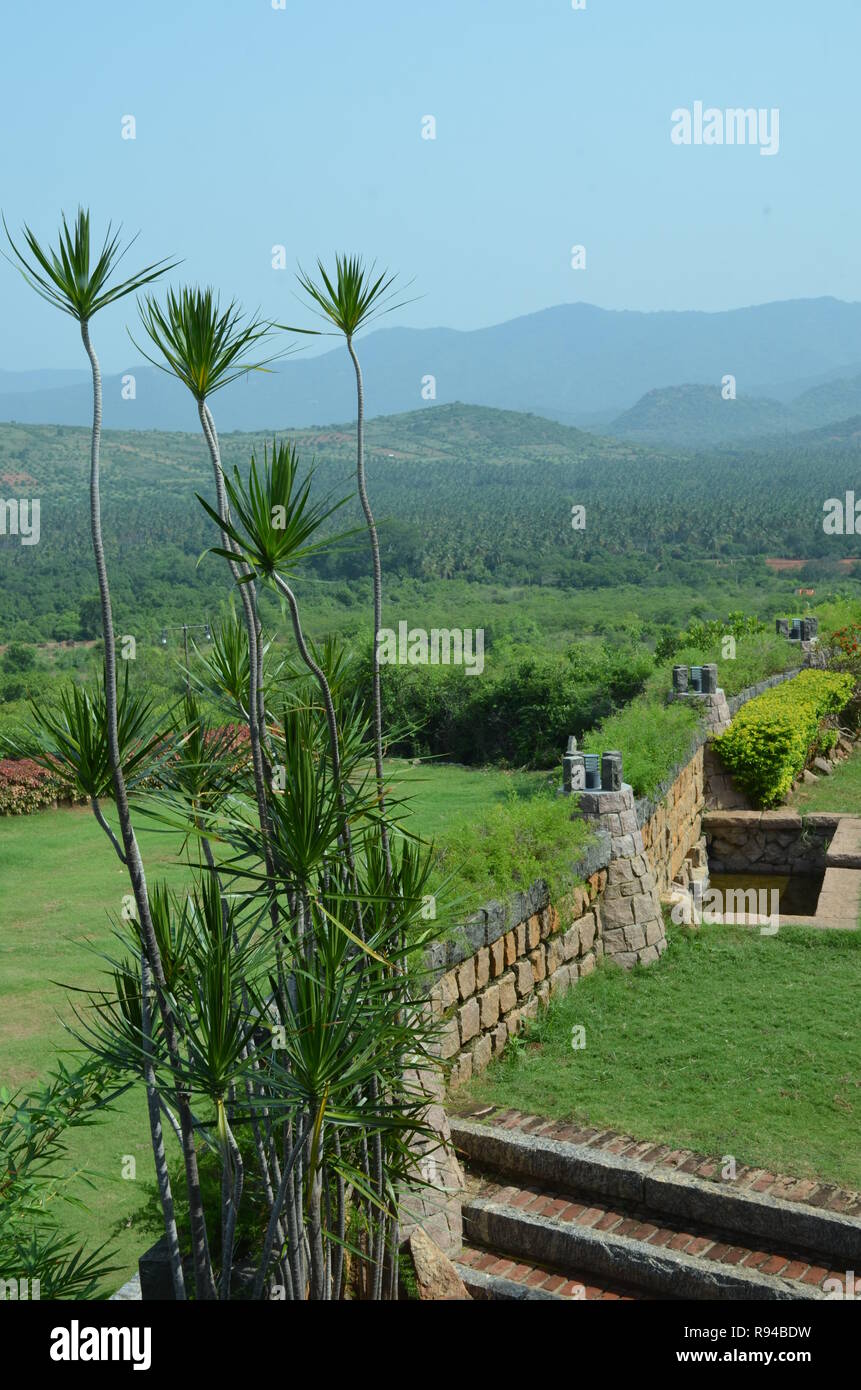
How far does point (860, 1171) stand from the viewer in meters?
5.73

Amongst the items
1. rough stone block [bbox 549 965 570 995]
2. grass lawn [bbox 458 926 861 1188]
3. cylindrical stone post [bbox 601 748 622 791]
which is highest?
cylindrical stone post [bbox 601 748 622 791]

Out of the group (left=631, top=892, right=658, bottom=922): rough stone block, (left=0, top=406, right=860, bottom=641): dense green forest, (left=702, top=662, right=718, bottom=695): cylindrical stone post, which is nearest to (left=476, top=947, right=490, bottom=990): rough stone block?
(left=631, top=892, right=658, bottom=922): rough stone block

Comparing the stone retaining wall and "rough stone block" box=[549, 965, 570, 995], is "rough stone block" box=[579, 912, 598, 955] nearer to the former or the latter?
"rough stone block" box=[549, 965, 570, 995]

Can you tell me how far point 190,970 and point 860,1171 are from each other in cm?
380

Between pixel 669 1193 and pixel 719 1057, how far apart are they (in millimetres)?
1516

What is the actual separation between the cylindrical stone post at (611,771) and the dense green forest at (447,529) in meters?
13.5

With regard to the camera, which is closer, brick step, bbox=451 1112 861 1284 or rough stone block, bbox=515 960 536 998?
brick step, bbox=451 1112 861 1284

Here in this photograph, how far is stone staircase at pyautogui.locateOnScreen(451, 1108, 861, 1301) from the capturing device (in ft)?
17.0

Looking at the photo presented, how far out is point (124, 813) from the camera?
2.96 meters

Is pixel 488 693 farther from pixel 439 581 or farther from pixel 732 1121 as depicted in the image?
pixel 439 581

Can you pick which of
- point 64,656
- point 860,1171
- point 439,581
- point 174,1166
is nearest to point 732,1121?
point 860,1171

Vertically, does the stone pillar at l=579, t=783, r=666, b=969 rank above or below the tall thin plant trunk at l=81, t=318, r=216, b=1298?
below

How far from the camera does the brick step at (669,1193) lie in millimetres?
5312
